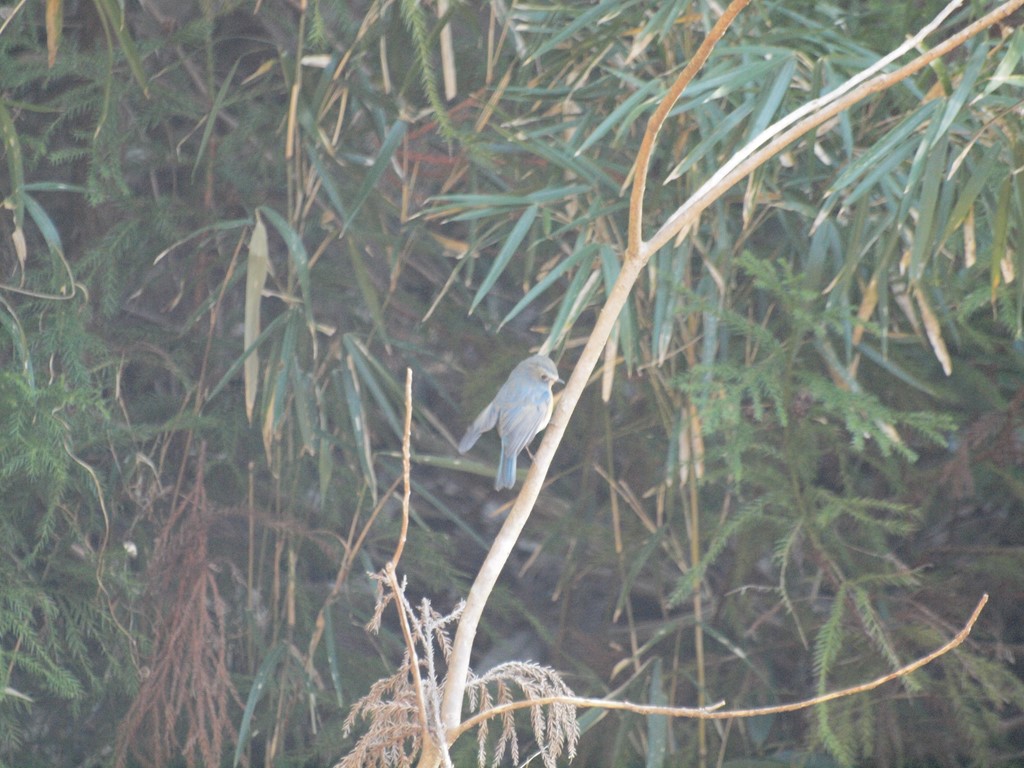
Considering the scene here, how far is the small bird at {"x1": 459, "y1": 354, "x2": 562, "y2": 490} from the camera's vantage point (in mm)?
2596

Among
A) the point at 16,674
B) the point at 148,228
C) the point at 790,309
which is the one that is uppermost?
the point at 790,309

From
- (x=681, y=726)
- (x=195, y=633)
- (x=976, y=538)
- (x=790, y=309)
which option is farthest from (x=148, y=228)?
(x=976, y=538)

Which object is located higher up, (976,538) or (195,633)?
(976,538)

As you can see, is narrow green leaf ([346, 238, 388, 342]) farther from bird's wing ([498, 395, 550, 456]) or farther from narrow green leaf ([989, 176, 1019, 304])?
narrow green leaf ([989, 176, 1019, 304])

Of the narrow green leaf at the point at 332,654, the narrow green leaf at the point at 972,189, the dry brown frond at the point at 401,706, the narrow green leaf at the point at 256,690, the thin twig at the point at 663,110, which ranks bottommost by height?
the narrow green leaf at the point at 256,690

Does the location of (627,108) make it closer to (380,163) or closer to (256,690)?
(380,163)

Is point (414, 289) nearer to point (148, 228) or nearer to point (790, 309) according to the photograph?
point (148, 228)

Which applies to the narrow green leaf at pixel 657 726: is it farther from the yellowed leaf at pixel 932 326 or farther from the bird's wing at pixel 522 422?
the yellowed leaf at pixel 932 326

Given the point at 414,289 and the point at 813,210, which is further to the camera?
the point at 414,289

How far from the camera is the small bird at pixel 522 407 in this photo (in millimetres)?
2596

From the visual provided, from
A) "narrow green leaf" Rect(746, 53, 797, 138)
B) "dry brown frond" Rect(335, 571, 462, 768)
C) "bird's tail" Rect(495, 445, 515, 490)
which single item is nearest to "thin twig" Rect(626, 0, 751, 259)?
"dry brown frond" Rect(335, 571, 462, 768)

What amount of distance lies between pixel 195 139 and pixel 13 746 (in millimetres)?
1741

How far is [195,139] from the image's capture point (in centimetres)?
345

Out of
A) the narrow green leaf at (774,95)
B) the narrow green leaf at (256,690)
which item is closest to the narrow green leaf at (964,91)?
the narrow green leaf at (774,95)
